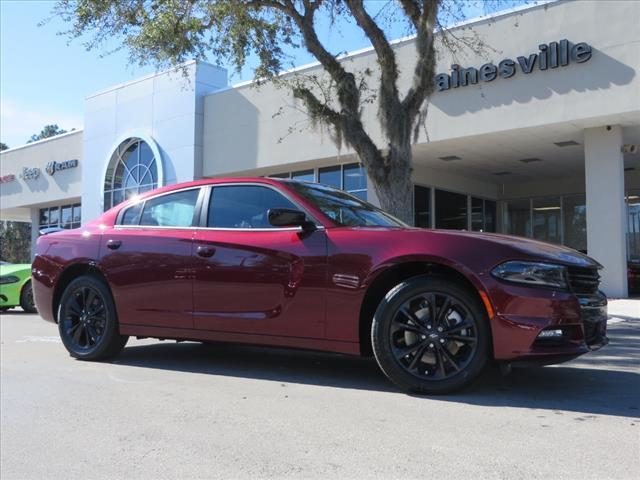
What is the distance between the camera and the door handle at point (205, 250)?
5242 millimetres

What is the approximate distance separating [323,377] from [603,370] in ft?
8.57

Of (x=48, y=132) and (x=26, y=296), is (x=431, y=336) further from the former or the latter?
(x=48, y=132)

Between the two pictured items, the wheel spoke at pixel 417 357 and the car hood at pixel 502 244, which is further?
the wheel spoke at pixel 417 357

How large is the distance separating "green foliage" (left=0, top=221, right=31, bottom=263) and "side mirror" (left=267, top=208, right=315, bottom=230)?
4781cm

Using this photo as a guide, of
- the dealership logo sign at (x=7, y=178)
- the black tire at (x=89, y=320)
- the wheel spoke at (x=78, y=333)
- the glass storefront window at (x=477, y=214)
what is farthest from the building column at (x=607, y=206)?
the dealership logo sign at (x=7, y=178)

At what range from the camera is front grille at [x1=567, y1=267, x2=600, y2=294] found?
14.3 ft

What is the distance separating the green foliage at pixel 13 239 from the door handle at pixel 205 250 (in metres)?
47.0

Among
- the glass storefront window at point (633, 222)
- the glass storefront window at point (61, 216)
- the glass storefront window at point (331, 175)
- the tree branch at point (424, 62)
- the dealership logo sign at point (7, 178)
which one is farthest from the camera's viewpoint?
the dealership logo sign at point (7, 178)

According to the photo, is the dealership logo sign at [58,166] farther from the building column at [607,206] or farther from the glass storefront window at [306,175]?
the building column at [607,206]

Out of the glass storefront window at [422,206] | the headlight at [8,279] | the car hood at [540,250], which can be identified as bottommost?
the headlight at [8,279]

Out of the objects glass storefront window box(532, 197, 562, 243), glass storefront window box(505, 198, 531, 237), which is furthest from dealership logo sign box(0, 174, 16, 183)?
glass storefront window box(532, 197, 562, 243)

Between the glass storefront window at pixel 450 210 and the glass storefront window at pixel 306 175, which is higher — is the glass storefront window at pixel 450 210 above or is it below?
below

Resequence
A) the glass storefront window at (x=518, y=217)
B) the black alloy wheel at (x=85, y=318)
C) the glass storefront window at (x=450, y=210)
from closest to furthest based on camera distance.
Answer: the black alloy wheel at (x=85, y=318)
the glass storefront window at (x=450, y=210)
the glass storefront window at (x=518, y=217)

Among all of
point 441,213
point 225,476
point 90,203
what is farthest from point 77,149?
point 225,476
